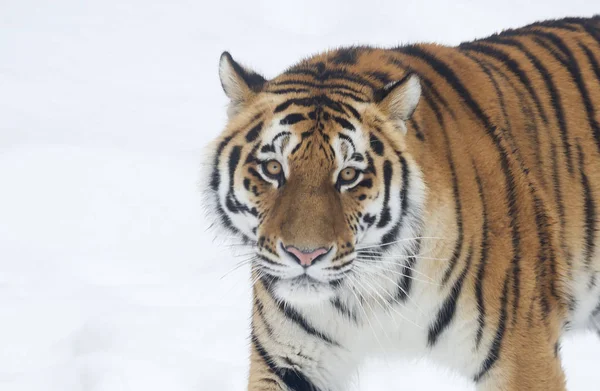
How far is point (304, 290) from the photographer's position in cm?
192

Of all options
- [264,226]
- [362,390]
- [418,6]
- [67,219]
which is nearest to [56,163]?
[67,219]

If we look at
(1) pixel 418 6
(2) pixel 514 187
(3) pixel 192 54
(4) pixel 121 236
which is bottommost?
(4) pixel 121 236

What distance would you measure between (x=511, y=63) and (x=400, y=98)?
0.58m

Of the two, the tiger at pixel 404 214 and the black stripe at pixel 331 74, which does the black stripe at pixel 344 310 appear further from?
the black stripe at pixel 331 74

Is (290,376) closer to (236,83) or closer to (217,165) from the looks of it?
(217,165)

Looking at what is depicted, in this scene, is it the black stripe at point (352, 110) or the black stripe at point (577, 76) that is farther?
the black stripe at point (577, 76)

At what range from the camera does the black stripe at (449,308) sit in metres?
2.06

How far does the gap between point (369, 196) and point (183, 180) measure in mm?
2905

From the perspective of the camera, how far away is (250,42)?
6.91 meters

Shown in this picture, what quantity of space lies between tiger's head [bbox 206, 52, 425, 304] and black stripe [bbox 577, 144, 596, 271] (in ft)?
1.84

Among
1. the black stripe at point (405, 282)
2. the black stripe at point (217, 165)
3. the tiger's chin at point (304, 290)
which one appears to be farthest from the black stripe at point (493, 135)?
the black stripe at point (217, 165)

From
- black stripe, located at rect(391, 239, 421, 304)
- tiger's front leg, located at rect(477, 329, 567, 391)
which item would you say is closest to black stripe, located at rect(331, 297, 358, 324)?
black stripe, located at rect(391, 239, 421, 304)

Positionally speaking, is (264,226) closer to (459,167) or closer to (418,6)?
(459,167)

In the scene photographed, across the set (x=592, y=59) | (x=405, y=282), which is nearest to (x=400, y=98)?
(x=405, y=282)
